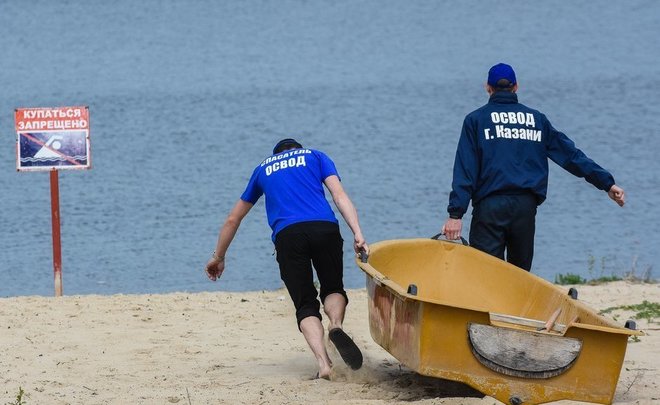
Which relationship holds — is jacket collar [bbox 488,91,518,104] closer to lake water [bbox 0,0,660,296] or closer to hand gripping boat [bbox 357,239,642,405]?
hand gripping boat [bbox 357,239,642,405]

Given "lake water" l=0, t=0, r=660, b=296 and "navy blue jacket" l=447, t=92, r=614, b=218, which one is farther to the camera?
"lake water" l=0, t=0, r=660, b=296

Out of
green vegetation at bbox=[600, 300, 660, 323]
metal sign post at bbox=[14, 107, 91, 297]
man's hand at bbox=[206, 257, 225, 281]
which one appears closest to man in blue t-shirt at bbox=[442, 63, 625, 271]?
man's hand at bbox=[206, 257, 225, 281]

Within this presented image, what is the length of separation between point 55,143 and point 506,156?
17.7 ft

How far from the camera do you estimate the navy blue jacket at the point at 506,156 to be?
9.13 m

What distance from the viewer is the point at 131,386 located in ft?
29.4

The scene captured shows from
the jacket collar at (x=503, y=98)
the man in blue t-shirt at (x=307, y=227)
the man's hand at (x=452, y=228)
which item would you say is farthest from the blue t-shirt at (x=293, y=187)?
the jacket collar at (x=503, y=98)

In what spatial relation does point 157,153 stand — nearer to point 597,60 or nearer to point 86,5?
point 597,60

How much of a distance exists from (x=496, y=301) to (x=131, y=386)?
242 centimetres

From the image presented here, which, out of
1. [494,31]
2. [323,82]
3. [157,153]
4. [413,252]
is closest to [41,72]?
[323,82]

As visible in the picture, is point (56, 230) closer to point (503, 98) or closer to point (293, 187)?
point (293, 187)

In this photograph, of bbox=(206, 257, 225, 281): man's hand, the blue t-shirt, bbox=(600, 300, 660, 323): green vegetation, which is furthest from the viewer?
bbox=(600, 300, 660, 323): green vegetation

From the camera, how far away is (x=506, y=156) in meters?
9.16

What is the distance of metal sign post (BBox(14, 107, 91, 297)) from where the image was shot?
1306 centimetres

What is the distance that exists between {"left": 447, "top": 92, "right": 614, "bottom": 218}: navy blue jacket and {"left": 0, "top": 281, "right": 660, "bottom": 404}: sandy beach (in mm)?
1262
